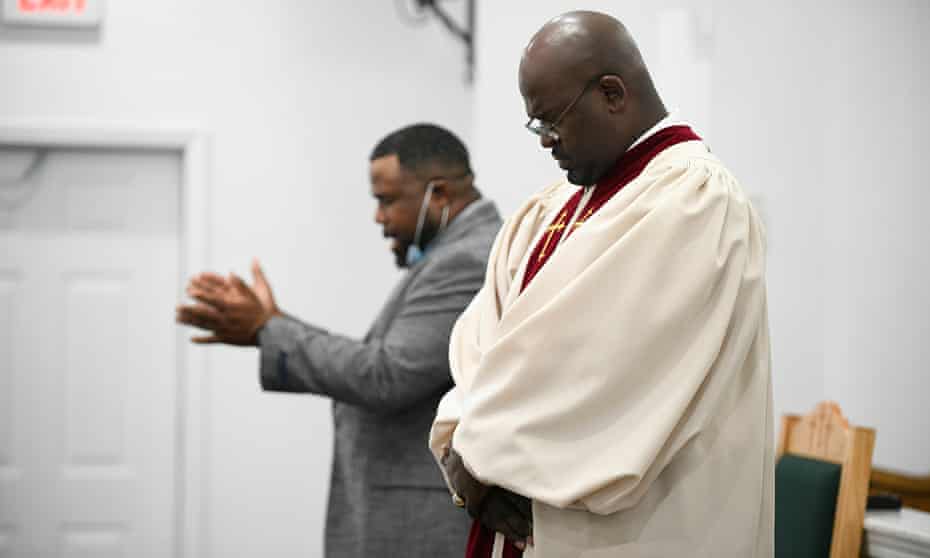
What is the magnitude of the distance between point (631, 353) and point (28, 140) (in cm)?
308

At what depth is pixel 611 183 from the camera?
4.33 feet

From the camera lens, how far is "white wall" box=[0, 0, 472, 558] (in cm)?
364

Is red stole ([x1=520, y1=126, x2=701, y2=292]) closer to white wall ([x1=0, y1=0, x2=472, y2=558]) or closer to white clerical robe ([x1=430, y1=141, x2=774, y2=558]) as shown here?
white clerical robe ([x1=430, y1=141, x2=774, y2=558])

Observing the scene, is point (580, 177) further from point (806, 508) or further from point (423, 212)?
point (806, 508)

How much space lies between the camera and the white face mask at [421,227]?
6.82 ft

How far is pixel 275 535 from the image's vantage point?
3643mm

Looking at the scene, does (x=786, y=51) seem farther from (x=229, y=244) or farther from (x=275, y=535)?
(x=275, y=535)

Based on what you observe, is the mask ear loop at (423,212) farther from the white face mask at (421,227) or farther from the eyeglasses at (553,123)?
the eyeglasses at (553,123)

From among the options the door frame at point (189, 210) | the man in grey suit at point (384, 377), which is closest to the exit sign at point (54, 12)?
the door frame at point (189, 210)

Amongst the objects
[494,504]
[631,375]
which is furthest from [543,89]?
[494,504]

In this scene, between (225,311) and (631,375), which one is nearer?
(631,375)

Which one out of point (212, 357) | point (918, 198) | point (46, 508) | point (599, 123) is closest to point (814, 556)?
point (599, 123)

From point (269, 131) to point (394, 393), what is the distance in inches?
82.1

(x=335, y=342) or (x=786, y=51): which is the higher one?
(x=786, y=51)
